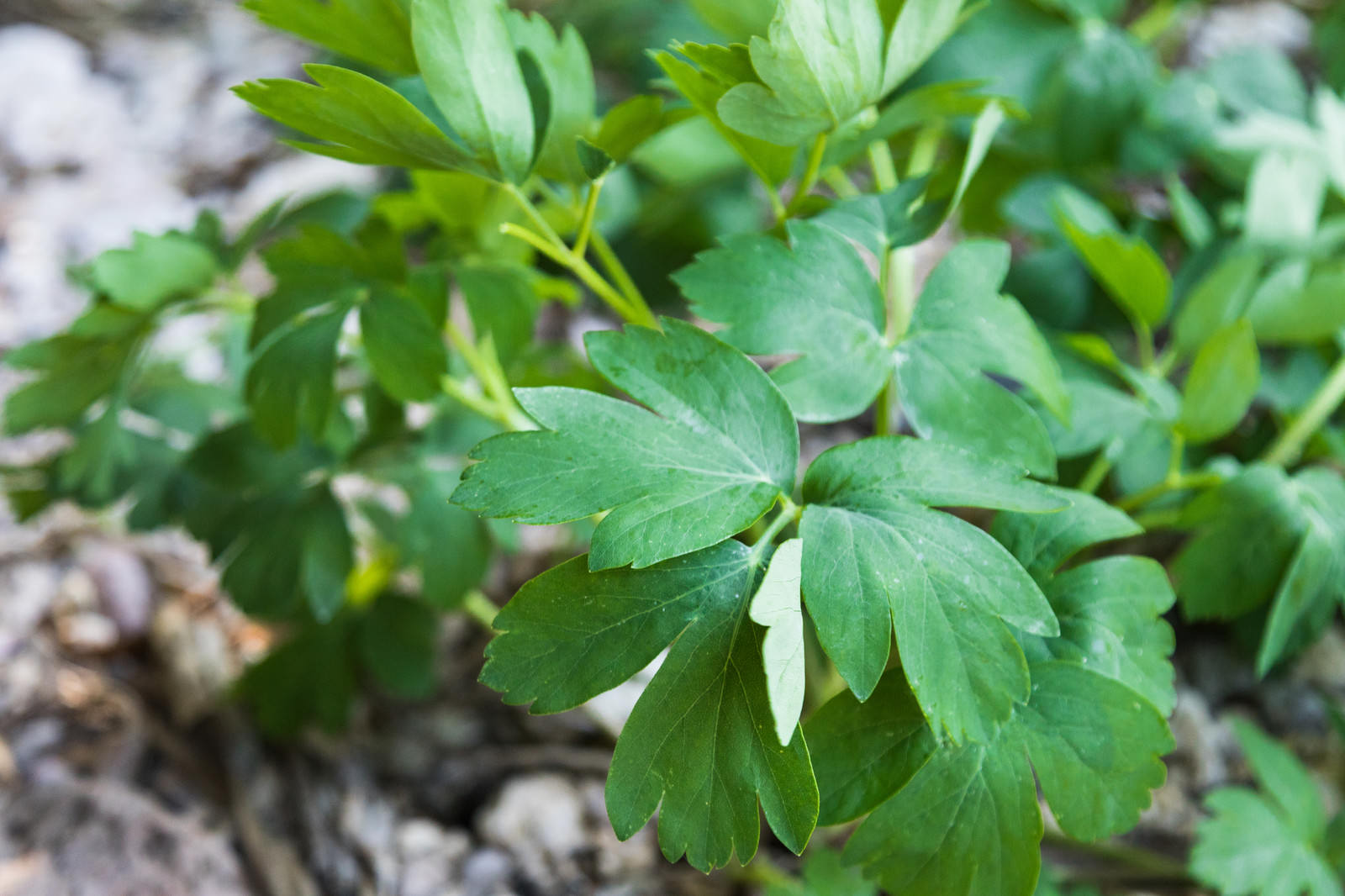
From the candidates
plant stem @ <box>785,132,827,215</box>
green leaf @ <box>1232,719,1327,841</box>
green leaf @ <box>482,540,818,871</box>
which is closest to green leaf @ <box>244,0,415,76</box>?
plant stem @ <box>785,132,827,215</box>

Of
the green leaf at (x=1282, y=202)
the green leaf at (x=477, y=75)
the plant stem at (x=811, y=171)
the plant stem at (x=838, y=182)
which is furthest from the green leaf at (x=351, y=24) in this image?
the green leaf at (x=1282, y=202)

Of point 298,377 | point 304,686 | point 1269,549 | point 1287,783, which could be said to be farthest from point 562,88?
point 1287,783

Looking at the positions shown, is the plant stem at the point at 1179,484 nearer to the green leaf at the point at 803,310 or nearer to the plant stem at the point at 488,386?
the green leaf at the point at 803,310

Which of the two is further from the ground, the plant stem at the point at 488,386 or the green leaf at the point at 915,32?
the green leaf at the point at 915,32

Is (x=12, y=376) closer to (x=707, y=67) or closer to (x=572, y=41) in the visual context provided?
(x=572, y=41)

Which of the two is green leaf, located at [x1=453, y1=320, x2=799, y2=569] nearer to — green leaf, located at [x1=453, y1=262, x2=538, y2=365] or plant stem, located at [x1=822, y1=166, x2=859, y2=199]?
green leaf, located at [x1=453, y1=262, x2=538, y2=365]

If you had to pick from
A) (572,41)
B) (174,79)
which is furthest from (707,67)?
(174,79)
